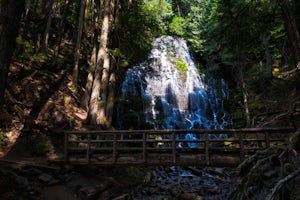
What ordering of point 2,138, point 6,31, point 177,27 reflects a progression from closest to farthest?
1. point 6,31
2. point 2,138
3. point 177,27

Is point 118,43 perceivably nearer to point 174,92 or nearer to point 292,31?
point 174,92

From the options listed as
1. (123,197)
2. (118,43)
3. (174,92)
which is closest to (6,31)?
(123,197)

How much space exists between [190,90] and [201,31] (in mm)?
11013

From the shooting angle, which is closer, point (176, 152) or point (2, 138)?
point (176, 152)

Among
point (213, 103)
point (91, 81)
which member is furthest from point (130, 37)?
point (213, 103)

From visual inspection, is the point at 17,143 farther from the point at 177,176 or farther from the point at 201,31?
the point at 201,31

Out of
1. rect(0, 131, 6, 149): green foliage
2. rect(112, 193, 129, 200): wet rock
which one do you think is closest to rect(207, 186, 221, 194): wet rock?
rect(112, 193, 129, 200): wet rock

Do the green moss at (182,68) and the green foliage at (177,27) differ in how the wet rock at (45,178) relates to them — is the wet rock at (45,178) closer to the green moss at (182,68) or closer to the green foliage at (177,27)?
the green moss at (182,68)

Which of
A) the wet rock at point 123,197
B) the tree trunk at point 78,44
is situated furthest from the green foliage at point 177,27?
the wet rock at point 123,197

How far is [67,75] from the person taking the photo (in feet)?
50.2

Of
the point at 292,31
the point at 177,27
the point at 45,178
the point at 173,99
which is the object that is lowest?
the point at 45,178

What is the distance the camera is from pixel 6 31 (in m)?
4.33

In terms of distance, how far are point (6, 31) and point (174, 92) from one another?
56.6 feet

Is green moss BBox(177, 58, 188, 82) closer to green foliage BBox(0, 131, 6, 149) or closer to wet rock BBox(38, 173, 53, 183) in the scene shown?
green foliage BBox(0, 131, 6, 149)
